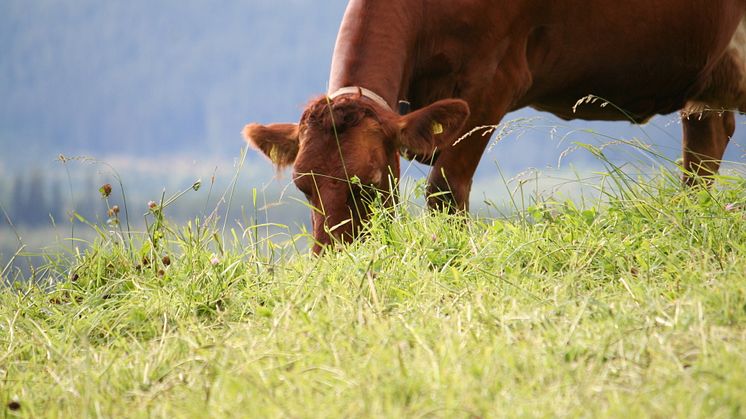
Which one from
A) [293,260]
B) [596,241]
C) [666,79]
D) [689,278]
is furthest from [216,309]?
[666,79]

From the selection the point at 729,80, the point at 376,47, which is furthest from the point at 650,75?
the point at 376,47

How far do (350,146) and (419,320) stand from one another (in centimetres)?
194

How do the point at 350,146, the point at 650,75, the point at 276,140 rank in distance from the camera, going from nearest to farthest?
the point at 350,146 < the point at 276,140 < the point at 650,75

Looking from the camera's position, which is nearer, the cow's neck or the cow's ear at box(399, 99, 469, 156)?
the cow's ear at box(399, 99, 469, 156)

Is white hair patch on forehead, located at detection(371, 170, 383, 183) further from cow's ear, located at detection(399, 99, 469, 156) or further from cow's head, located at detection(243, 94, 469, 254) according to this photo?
cow's ear, located at detection(399, 99, 469, 156)

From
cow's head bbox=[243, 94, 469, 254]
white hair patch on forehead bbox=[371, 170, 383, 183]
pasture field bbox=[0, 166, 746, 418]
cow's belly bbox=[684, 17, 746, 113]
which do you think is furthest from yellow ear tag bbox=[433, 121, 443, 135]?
cow's belly bbox=[684, 17, 746, 113]

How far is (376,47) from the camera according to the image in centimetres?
542

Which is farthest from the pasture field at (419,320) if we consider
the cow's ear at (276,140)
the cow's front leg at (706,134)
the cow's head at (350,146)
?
the cow's front leg at (706,134)

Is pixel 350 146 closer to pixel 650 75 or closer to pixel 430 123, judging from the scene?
pixel 430 123

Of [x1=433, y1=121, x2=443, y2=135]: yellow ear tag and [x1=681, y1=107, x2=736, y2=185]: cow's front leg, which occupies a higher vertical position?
[x1=433, y1=121, x2=443, y2=135]: yellow ear tag

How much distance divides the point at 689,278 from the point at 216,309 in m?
1.87

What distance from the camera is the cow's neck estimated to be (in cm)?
532

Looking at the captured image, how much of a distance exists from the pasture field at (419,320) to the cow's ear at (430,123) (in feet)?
2.10

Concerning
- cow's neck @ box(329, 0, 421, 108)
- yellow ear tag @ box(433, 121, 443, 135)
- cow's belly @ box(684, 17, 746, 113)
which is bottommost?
cow's belly @ box(684, 17, 746, 113)
